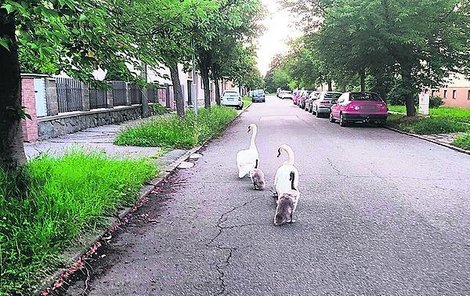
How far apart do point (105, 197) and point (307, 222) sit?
2646 mm

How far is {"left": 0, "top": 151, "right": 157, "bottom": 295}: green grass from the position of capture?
3.82 meters

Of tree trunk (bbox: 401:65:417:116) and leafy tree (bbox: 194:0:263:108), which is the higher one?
Result: leafy tree (bbox: 194:0:263:108)

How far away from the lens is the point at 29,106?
13.2m

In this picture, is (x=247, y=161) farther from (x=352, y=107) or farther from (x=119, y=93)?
(x=119, y=93)

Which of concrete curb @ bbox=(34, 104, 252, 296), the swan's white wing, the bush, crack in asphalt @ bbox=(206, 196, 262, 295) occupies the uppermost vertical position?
the bush

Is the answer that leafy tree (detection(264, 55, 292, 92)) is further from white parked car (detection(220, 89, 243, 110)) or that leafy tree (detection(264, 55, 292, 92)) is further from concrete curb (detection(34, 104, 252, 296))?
concrete curb (detection(34, 104, 252, 296))

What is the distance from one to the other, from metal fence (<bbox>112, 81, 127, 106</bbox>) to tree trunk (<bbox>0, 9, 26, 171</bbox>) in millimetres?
17039

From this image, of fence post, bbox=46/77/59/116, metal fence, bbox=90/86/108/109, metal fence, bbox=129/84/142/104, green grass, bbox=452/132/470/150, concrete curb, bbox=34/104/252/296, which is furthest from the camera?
metal fence, bbox=129/84/142/104

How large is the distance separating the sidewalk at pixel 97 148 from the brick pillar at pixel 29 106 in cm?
28

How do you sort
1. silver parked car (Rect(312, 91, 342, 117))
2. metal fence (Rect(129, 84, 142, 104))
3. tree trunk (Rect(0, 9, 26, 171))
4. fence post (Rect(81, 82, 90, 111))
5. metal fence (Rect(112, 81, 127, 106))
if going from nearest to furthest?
tree trunk (Rect(0, 9, 26, 171)) < fence post (Rect(81, 82, 90, 111)) < metal fence (Rect(112, 81, 127, 106)) < metal fence (Rect(129, 84, 142, 104)) < silver parked car (Rect(312, 91, 342, 117))

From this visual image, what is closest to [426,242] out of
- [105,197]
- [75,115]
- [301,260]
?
[301,260]

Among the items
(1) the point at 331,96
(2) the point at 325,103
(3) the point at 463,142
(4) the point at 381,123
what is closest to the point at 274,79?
(1) the point at 331,96

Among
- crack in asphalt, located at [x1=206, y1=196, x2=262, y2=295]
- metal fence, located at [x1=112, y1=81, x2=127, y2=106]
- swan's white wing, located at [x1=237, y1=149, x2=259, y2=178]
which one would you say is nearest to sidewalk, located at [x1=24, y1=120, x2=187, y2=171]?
swan's white wing, located at [x1=237, y1=149, x2=259, y2=178]

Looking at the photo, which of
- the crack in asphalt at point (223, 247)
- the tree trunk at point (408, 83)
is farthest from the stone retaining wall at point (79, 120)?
the tree trunk at point (408, 83)
